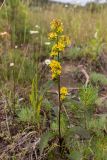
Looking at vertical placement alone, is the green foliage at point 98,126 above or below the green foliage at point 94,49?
below

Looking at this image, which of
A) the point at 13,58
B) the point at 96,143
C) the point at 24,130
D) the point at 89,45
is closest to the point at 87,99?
the point at 96,143

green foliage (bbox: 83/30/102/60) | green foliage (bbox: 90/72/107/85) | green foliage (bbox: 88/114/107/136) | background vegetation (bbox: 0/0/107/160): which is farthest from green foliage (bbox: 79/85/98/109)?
green foliage (bbox: 83/30/102/60)

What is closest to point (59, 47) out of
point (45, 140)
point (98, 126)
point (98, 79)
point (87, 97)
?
point (87, 97)

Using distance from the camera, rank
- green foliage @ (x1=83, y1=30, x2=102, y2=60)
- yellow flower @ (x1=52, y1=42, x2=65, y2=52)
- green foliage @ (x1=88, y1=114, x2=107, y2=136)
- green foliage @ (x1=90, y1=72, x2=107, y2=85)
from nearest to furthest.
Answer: yellow flower @ (x1=52, y1=42, x2=65, y2=52)
green foliage @ (x1=88, y1=114, x2=107, y2=136)
green foliage @ (x1=90, y1=72, x2=107, y2=85)
green foliage @ (x1=83, y1=30, x2=102, y2=60)

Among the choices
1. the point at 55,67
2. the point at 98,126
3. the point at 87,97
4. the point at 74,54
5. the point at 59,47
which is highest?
the point at 59,47

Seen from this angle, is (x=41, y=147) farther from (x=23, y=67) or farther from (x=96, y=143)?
(x=23, y=67)

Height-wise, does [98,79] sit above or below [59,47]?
below

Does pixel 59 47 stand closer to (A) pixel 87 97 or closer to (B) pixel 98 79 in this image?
(A) pixel 87 97

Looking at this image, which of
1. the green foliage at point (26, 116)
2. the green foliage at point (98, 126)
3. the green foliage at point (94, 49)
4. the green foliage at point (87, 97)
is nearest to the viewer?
the green foliage at point (87, 97)

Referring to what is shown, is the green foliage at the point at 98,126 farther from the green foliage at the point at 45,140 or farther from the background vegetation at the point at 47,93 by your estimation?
the green foliage at the point at 45,140

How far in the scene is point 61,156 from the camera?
2.63 m

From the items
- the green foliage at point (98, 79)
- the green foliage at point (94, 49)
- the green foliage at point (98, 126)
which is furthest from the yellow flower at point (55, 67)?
the green foliage at point (94, 49)

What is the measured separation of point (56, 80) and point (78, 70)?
173 centimetres

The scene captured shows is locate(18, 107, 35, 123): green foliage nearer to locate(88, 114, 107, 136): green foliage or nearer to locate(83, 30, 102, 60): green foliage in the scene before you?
locate(88, 114, 107, 136): green foliage
